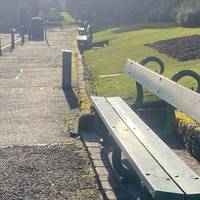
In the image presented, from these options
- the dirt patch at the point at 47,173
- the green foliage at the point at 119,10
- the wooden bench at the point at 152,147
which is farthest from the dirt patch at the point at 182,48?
the green foliage at the point at 119,10

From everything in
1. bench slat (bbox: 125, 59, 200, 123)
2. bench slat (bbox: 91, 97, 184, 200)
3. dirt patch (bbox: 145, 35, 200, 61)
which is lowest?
dirt patch (bbox: 145, 35, 200, 61)

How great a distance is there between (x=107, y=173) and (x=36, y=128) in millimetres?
2793

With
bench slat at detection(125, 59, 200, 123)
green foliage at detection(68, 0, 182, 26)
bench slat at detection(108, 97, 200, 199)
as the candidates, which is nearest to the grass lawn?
bench slat at detection(125, 59, 200, 123)

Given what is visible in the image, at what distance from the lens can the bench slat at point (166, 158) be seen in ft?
13.0

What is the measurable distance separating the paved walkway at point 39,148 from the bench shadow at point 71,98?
11 cm

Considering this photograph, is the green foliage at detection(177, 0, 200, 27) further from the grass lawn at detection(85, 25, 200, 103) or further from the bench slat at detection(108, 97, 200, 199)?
the bench slat at detection(108, 97, 200, 199)

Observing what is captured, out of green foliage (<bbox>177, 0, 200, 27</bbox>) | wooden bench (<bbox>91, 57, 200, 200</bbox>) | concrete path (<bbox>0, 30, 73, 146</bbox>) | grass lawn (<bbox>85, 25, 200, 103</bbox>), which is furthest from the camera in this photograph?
green foliage (<bbox>177, 0, 200, 27</bbox>)

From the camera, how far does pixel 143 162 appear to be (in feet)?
15.0

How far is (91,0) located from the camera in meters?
50.8

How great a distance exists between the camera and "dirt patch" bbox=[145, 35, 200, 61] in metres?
13.6

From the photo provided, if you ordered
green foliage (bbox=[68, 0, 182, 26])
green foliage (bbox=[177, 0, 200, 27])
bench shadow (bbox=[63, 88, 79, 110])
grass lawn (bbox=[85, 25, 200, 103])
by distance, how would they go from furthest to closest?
green foliage (bbox=[68, 0, 182, 26]) → green foliage (bbox=[177, 0, 200, 27]) → grass lawn (bbox=[85, 25, 200, 103]) → bench shadow (bbox=[63, 88, 79, 110])

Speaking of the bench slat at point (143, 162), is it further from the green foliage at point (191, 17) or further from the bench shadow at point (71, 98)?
the green foliage at point (191, 17)

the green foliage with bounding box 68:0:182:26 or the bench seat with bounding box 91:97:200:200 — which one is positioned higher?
the bench seat with bounding box 91:97:200:200

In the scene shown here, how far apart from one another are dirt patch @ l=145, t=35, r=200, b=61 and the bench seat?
7325 millimetres
